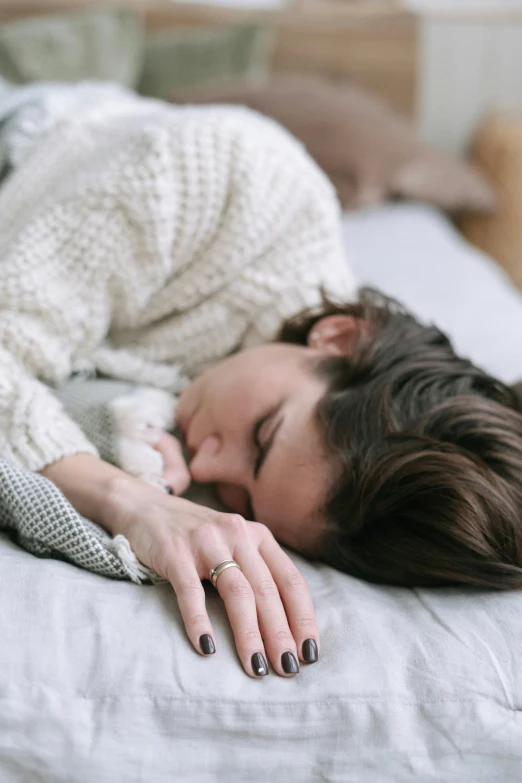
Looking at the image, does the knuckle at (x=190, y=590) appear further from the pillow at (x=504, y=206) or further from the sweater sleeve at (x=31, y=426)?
the pillow at (x=504, y=206)

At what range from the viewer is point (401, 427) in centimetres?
82

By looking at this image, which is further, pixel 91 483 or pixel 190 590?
pixel 91 483

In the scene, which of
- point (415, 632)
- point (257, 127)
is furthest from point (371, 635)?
point (257, 127)

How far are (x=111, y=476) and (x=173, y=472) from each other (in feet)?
0.28

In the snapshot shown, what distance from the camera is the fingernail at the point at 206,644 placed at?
0.61 m

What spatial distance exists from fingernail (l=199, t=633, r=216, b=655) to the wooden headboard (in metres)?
2.23

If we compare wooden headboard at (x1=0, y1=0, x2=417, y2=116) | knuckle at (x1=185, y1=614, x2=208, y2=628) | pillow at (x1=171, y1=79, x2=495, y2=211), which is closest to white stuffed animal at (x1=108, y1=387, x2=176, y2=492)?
knuckle at (x1=185, y1=614, x2=208, y2=628)

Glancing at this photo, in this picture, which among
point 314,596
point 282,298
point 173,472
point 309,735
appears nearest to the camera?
point 309,735

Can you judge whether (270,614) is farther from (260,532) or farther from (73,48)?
(73,48)

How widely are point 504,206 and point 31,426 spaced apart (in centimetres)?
191

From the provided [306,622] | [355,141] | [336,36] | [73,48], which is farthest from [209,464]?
[336,36]

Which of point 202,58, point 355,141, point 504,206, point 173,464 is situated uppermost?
point 202,58

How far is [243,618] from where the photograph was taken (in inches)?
25.1

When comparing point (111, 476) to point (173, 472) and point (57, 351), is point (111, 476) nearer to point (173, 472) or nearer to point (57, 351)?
point (173, 472)
